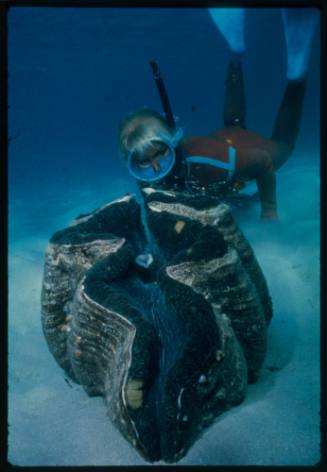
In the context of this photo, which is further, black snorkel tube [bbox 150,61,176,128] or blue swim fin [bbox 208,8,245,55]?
blue swim fin [bbox 208,8,245,55]

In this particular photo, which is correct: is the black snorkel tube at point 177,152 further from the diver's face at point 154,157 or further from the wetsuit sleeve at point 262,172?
the wetsuit sleeve at point 262,172

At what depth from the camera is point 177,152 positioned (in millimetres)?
3357

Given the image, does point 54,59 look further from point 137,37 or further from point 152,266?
point 152,266

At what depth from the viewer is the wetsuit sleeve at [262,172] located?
3.83m

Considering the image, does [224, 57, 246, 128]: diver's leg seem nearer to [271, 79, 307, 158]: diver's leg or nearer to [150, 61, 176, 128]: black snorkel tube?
[271, 79, 307, 158]: diver's leg

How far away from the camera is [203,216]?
7.07 ft

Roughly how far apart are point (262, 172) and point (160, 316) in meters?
2.56

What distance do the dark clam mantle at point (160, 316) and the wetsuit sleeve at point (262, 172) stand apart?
1665 millimetres

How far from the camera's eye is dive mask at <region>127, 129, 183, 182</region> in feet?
10.6

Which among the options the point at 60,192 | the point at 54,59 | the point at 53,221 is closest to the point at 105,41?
the point at 54,59

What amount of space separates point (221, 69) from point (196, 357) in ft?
128

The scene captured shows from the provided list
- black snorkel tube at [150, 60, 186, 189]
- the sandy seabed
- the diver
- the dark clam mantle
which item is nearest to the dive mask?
the diver

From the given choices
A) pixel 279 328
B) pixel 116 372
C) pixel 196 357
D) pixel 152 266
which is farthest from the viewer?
pixel 279 328

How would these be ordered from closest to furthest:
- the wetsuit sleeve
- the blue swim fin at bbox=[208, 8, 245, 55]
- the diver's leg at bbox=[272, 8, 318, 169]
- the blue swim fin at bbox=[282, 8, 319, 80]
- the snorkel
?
the snorkel < the wetsuit sleeve < the blue swim fin at bbox=[208, 8, 245, 55] < the blue swim fin at bbox=[282, 8, 319, 80] < the diver's leg at bbox=[272, 8, 318, 169]
